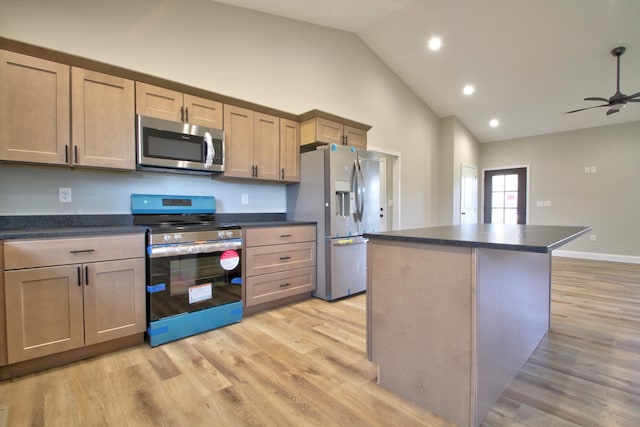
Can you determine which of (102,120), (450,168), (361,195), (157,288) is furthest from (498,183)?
(102,120)

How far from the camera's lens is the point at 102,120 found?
215 cm

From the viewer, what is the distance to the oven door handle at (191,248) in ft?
7.04

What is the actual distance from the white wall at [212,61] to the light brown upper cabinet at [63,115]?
1.10 ft

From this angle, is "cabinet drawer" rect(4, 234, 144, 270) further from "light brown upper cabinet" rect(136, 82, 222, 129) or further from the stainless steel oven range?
"light brown upper cabinet" rect(136, 82, 222, 129)

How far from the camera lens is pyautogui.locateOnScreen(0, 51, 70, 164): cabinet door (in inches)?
71.7

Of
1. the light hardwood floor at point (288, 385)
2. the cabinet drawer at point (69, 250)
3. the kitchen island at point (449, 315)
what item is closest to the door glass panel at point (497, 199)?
the light hardwood floor at point (288, 385)

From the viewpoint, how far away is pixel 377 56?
16.0 ft

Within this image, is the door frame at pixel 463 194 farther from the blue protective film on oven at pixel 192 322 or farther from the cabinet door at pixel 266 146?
the blue protective film on oven at pixel 192 322

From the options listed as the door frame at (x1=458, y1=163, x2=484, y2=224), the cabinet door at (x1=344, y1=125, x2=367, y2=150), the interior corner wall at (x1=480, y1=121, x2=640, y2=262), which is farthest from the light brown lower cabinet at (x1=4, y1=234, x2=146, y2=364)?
the interior corner wall at (x1=480, y1=121, x2=640, y2=262)

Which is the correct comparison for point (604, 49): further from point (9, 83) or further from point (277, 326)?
point (9, 83)

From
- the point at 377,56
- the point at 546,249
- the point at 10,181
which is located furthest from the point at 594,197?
the point at 10,181

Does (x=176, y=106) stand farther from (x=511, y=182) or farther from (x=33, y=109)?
(x=511, y=182)

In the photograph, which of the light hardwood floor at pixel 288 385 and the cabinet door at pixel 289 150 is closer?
the light hardwood floor at pixel 288 385

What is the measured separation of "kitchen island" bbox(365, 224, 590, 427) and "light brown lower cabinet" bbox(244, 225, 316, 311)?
1385 mm
